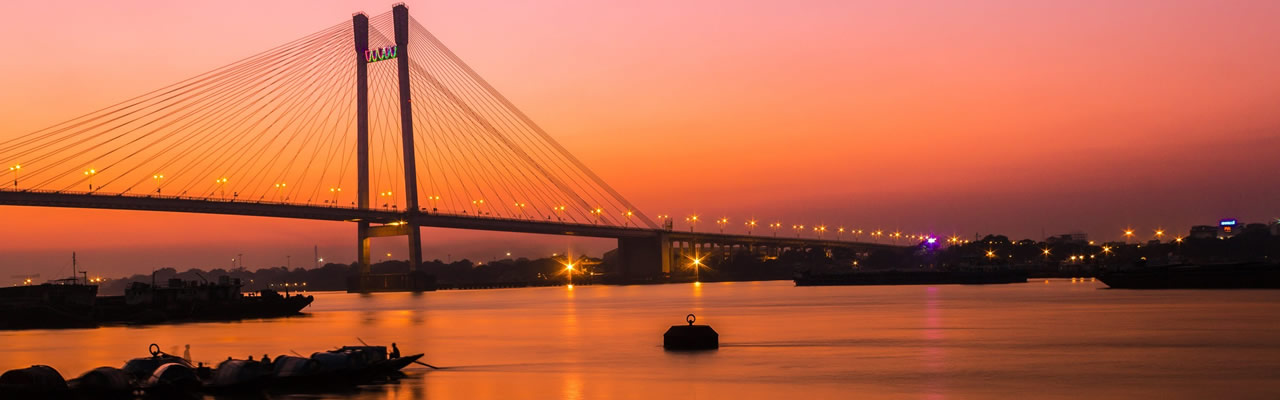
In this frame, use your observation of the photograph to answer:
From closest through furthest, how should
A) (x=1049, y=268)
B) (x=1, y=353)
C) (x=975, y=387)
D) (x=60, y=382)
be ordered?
(x=60, y=382) < (x=975, y=387) < (x=1, y=353) < (x=1049, y=268)

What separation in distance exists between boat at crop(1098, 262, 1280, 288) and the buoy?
3087 inches

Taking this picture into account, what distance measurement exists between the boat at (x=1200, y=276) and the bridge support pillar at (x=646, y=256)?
66.2 metres

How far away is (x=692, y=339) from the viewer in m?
41.2

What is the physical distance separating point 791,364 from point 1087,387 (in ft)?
32.3

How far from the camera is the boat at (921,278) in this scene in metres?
156

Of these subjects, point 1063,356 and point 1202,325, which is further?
point 1202,325

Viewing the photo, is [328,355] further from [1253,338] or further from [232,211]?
[232,211]

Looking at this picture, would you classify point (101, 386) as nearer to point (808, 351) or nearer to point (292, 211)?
point (808, 351)

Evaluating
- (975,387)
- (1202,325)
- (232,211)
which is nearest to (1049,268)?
(232,211)

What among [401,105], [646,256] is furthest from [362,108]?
[646,256]

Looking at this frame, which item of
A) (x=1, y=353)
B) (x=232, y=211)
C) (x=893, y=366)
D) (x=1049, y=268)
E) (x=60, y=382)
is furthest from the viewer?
(x=1049, y=268)

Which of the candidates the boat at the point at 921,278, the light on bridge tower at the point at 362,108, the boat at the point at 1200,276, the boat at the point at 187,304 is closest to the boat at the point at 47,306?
the boat at the point at 187,304

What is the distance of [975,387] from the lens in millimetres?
29750

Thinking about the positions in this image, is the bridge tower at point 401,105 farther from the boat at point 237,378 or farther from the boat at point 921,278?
the boat at point 237,378
